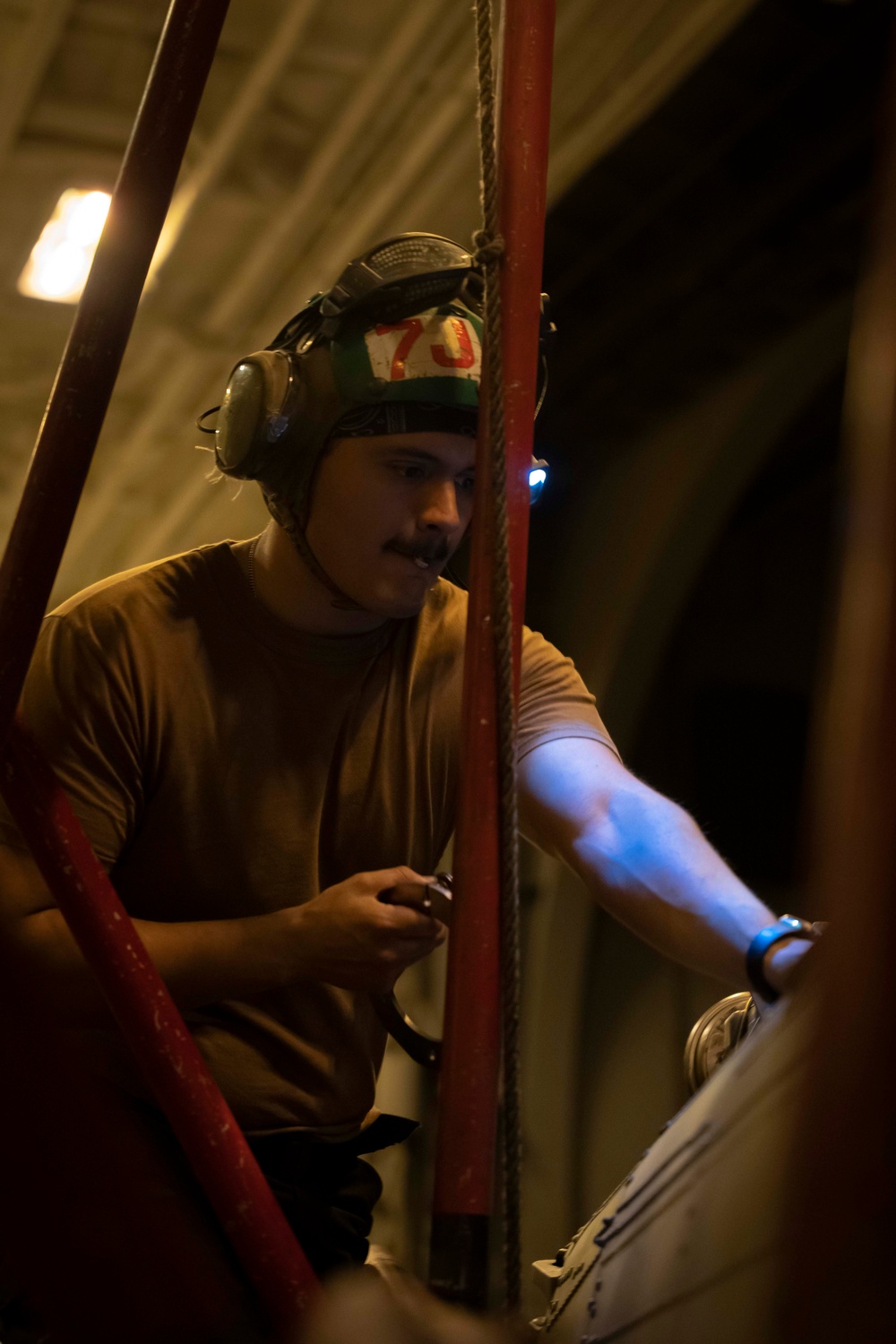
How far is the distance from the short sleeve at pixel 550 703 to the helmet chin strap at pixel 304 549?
24 centimetres

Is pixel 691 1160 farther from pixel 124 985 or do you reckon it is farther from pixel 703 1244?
pixel 124 985

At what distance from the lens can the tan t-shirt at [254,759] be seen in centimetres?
142

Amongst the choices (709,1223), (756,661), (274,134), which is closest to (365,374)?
(709,1223)

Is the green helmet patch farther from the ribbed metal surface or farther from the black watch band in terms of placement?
the ribbed metal surface

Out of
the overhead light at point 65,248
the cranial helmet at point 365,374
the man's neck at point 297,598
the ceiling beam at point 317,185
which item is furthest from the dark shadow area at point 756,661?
the cranial helmet at point 365,374

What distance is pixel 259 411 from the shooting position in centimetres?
150

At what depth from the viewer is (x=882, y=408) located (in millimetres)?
582

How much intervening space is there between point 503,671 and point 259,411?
58cm

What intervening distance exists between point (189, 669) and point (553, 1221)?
3.50m

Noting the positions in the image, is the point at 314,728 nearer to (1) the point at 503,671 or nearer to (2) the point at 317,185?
(1) the point at 503,671

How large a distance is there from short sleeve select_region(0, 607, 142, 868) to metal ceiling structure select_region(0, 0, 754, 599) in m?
2.66

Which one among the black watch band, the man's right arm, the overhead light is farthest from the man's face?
the overhead light

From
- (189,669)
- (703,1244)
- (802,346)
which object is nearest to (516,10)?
(189,669)

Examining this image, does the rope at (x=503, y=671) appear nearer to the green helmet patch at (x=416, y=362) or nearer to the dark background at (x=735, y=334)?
the green helmet patch at (x=416, y=362)
